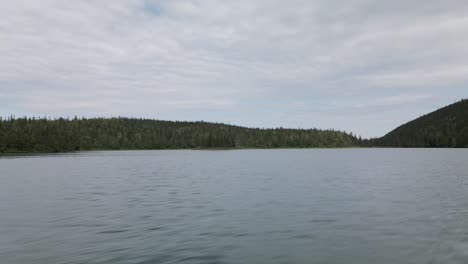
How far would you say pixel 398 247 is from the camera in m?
23.7

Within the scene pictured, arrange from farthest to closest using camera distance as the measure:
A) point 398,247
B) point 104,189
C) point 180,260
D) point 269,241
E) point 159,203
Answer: point 104,189 < point 159,203 < point 269,241 < point 398,247 < point 180,260

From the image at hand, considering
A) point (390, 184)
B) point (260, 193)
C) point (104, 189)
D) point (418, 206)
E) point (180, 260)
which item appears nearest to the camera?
point (180, 260)

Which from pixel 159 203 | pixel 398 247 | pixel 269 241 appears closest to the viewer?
pixel 398 247

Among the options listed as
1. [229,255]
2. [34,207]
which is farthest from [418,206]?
[34,207]

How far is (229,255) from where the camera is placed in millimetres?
22469

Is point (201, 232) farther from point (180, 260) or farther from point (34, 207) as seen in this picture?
point (34, 207)

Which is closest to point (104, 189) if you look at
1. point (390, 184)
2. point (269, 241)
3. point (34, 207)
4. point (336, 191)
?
point (34, 207)

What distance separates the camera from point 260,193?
49.8 metres

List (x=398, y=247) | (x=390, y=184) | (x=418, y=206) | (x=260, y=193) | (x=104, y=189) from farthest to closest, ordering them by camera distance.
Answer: (x=390, y=184), (x=104, y=189), (x=260, y=193), (x=418, y=206), (x=398, y=247)

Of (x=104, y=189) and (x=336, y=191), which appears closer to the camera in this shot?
(x=336, y=191)

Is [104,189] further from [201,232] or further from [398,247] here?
[398,247]

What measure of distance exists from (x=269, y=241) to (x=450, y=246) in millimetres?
10693

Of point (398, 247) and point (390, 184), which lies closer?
point (398, 247)

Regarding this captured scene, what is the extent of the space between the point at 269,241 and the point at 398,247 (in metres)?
7.68
